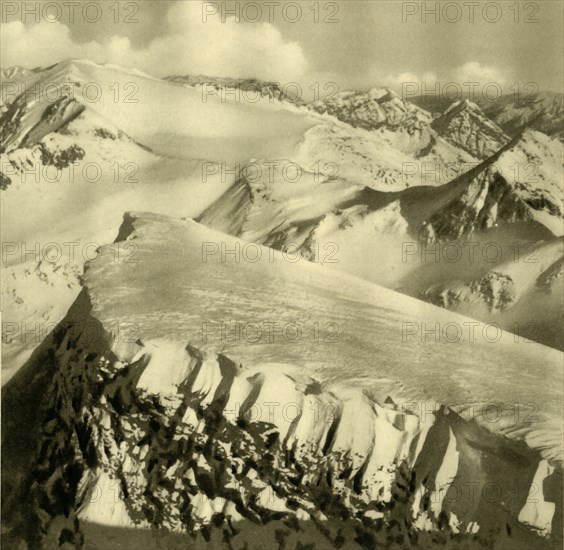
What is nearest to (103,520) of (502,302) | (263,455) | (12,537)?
(12,537)

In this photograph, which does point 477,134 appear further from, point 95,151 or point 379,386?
point 95,151

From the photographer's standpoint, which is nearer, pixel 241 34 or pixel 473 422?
pixel 473 422

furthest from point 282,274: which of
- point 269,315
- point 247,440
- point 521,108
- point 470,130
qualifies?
point 521,108

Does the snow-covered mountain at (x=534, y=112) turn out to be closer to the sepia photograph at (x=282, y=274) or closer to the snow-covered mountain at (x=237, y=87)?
the sepia photograph at (x=282, y=274)

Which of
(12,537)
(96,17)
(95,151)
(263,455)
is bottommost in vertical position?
(12,537)

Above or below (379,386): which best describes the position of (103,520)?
below

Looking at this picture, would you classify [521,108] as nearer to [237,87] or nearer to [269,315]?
[237,87]

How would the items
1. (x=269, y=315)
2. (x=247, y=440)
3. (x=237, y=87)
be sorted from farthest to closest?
(x=237, y=87) < (x=269, y=315) < (x=247, y=440)
